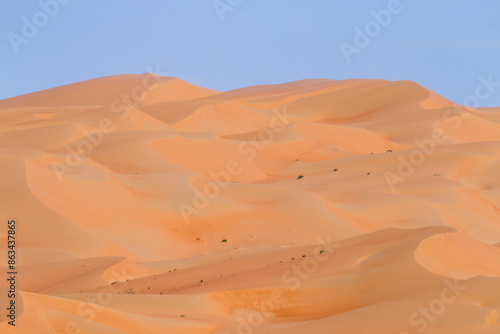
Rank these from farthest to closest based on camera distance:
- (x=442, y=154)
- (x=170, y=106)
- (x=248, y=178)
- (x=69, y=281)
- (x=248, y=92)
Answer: (x=248, y=92) < (x=170, y=106) < (x=442, y=154) < (x=248, y=178) < (x=69, y=281)

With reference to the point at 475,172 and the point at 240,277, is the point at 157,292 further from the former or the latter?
the point at 475,172

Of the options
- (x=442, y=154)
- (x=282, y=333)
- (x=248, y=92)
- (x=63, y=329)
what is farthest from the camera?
(x=248, y=92)

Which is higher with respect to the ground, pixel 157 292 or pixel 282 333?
pixel 157 292

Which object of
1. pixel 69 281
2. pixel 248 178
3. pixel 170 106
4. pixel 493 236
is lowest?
pixel 493 236

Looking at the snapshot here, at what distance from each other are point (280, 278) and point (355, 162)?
19.6 meters

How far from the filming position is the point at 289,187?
1062 inches

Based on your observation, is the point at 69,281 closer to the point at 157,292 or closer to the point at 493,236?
the point at 157,292

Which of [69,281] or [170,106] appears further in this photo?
[170,106]

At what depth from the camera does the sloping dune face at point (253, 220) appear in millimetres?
11977

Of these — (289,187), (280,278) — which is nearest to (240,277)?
(280,278)

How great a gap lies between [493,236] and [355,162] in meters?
8.01

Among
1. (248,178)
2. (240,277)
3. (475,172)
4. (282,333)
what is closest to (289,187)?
(248,178)

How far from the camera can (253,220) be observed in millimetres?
24000

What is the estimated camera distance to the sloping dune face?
39.3 feet
